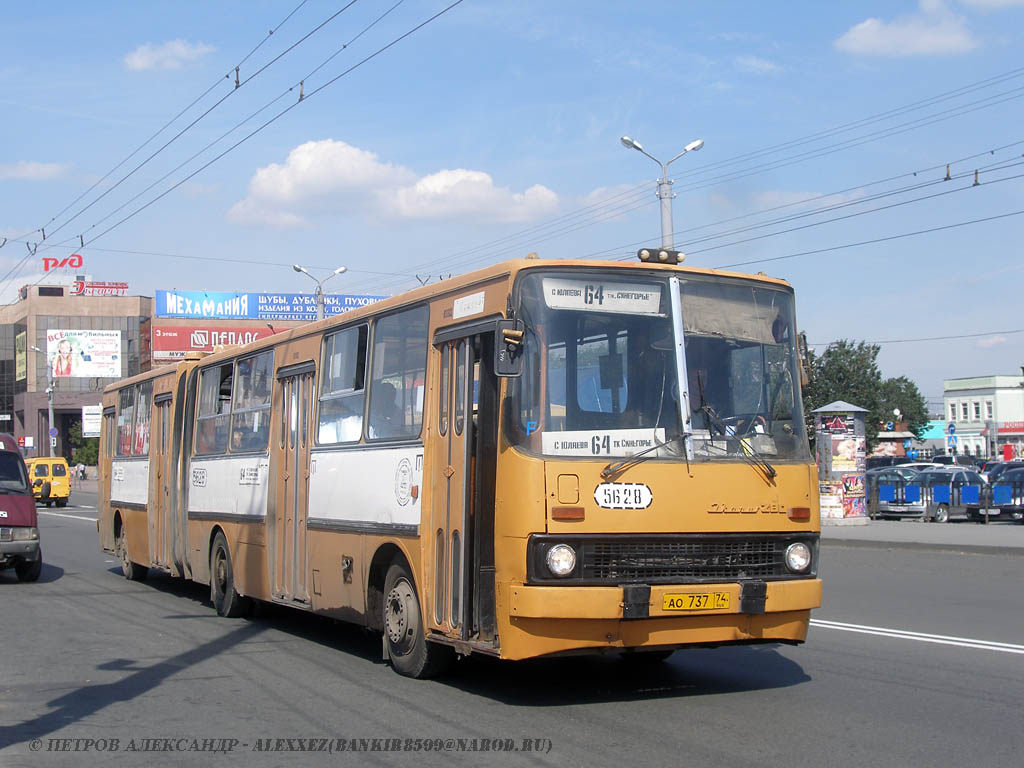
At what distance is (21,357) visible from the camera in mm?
95500

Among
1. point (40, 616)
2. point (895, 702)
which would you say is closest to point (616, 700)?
point (895, 702)

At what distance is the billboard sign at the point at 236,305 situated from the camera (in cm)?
7119

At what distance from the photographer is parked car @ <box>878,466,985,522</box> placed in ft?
96.4

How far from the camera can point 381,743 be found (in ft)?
22.1

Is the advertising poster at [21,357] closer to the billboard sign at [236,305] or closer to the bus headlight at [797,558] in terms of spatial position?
the billboard sign at [236,305]

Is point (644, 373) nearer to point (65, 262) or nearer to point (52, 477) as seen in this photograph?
point (52, 477)

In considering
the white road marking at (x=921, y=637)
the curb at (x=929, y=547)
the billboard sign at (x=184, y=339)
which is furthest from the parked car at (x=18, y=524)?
the billboard sign at (x=184, y=339)

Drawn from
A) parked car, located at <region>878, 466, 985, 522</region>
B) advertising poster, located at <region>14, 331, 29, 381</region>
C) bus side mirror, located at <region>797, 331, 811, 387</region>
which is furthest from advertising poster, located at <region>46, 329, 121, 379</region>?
bus side mirror, located at <region>797, 331, 811, 387</region>

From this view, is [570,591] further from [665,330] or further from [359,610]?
[359,610]

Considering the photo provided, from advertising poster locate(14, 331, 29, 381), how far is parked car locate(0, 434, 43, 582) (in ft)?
267

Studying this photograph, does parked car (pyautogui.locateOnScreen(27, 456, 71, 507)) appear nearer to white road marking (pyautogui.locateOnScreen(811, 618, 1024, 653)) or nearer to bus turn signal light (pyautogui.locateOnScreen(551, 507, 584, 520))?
white road marking (pyautogui.locateOnScreen(811, 618, 1024, 653))

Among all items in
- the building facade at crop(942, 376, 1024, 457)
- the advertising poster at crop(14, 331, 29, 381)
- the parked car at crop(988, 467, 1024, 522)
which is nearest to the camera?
the parked car at crop(988, 467, 1024, 522)

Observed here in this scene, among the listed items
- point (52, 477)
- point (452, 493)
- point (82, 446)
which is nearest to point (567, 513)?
point (452, 493)

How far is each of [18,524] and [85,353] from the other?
71361mm
